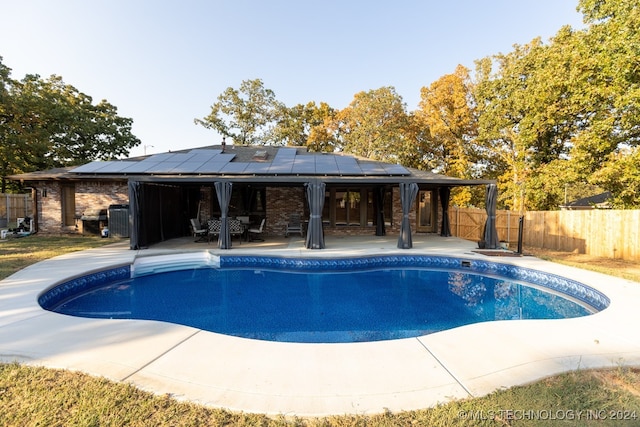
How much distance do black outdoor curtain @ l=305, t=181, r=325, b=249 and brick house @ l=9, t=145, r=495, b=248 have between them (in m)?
0.20

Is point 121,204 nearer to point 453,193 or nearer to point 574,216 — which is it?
point 574,216

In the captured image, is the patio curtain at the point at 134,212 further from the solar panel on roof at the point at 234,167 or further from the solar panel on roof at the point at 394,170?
the solar panel on roof at the point at 394,170

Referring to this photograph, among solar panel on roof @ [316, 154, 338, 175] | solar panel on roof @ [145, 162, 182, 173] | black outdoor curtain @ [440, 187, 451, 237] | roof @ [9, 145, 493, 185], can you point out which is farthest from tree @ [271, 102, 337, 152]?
black outdoor curtain @ [440, 187, 451, 237]

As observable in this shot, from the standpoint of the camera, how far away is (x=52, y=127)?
1994cm

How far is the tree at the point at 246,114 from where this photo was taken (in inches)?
999

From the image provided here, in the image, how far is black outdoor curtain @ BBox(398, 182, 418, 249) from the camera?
10227 mm

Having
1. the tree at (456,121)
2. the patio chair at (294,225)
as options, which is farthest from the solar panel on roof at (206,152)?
the tree at (456,121)

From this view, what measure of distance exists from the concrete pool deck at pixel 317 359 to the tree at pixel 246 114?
23.3 metres

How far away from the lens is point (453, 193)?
21953 millimetres

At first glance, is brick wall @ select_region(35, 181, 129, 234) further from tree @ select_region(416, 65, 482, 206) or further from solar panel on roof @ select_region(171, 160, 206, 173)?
tree @ select_region(416, 65, 482, 206)

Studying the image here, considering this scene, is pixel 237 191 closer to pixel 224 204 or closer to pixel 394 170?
pixel 224 204

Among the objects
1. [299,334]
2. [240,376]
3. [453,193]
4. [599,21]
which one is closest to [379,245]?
[299,334]

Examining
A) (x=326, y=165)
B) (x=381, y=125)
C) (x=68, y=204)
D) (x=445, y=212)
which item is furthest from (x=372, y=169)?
(x=68, y=204)

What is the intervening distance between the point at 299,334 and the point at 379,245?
7005mm
